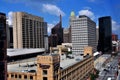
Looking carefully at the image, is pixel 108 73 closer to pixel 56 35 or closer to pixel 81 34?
pixel 81 34

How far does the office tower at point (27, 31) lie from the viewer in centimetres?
6912

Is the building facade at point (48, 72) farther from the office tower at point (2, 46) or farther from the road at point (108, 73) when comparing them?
the road at point (108, 73)

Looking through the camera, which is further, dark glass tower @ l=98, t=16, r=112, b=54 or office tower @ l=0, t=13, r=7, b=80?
dark glass tower @ l=98, t=16, r=112, b=54

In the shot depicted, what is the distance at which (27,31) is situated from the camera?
237 feet

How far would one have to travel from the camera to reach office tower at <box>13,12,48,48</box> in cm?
6912

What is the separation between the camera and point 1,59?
2384 cm

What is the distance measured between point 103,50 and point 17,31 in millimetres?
39121

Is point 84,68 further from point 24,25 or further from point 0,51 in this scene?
point 24,25

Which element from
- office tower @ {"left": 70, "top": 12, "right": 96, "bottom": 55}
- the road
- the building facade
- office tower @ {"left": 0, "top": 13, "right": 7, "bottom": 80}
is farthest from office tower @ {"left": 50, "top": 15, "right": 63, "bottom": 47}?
office tower @ {"left": 0, "top": 13, "right": 7, "bottom": 80}

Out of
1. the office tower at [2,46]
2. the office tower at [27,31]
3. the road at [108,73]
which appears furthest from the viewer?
the office tower at [27,31]

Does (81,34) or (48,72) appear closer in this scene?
(48,72)

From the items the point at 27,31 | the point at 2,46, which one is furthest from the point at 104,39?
the point at 2,46

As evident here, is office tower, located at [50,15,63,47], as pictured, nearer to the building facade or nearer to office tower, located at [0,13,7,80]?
the building facade

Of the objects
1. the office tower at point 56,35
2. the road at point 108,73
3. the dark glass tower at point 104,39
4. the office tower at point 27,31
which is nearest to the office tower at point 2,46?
the road at point 108,73
